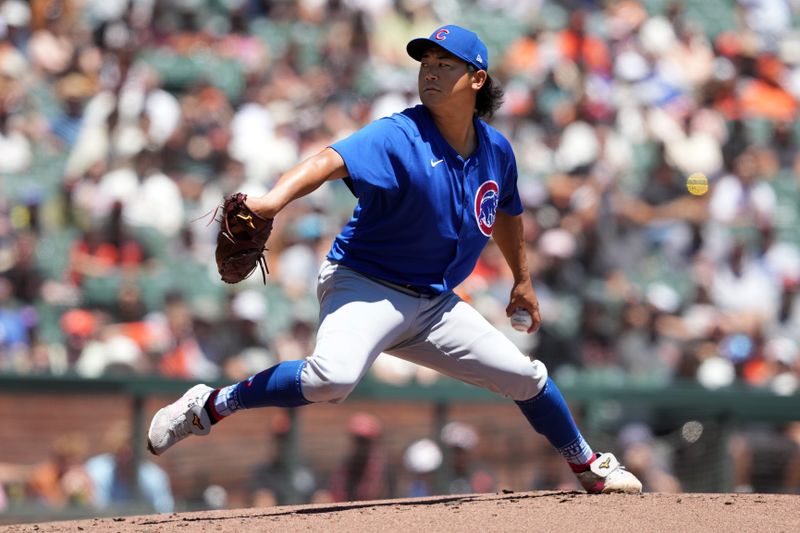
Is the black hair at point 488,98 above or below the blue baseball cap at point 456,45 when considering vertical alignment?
below

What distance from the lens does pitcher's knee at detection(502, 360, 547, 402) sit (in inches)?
188

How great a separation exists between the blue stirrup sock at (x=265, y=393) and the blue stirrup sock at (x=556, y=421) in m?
1.00

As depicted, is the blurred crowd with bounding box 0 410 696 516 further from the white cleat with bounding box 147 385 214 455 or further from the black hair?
the black hair

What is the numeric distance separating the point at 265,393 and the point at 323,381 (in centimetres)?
25

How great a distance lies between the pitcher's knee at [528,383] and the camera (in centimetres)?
477

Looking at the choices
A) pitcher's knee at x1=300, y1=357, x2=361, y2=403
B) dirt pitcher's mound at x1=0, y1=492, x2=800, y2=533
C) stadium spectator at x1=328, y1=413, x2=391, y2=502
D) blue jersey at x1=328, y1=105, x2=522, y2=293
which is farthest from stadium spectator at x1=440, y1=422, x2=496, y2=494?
pitcher's knee at x1=300, y1=357, x2=361, y2=403

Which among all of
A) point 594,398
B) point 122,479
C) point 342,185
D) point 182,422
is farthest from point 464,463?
point 182,422

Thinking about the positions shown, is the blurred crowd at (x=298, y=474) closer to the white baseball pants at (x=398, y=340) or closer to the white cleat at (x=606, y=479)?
the white cleat at (x=606, y=479)

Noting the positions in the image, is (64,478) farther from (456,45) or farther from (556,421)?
(456,45)

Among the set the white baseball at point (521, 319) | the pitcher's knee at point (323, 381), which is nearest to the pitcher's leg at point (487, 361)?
the white baseball at point (521, 319)

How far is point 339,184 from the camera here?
34.2 ft

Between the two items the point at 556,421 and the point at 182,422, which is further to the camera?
the point at 556,421

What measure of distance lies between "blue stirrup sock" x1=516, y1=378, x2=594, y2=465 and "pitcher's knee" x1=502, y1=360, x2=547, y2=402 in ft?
0.14

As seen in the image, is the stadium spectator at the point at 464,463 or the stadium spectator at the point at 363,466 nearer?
the stadium spectator at the point at 363,466
